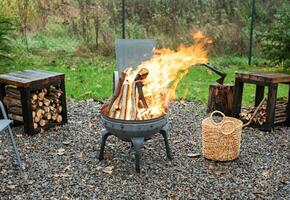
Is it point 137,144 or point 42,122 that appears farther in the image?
point 42,122

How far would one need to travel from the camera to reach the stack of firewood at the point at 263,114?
4.62 m

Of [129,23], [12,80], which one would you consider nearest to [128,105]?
[12,80]

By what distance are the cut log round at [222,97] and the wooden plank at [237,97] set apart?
0.20 m

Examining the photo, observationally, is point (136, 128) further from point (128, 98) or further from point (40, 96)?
point (40, 96)

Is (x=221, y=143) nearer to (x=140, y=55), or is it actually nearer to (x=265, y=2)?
(x=140, y=55)

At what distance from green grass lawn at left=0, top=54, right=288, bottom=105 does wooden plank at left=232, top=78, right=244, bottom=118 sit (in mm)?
812

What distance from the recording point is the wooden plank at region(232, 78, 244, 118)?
4738 mm

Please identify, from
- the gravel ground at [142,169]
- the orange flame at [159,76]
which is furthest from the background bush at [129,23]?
the orange flame at [159,76]

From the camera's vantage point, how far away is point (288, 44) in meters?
5.84

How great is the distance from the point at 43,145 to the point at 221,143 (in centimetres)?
174

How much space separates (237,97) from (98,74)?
9.64 feet

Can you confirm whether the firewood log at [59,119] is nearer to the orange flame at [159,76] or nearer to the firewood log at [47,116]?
the firewood log at [47,116]

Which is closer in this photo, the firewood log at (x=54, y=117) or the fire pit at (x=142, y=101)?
the fire pit at (x=142, y=101)

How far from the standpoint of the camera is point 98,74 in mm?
7016
